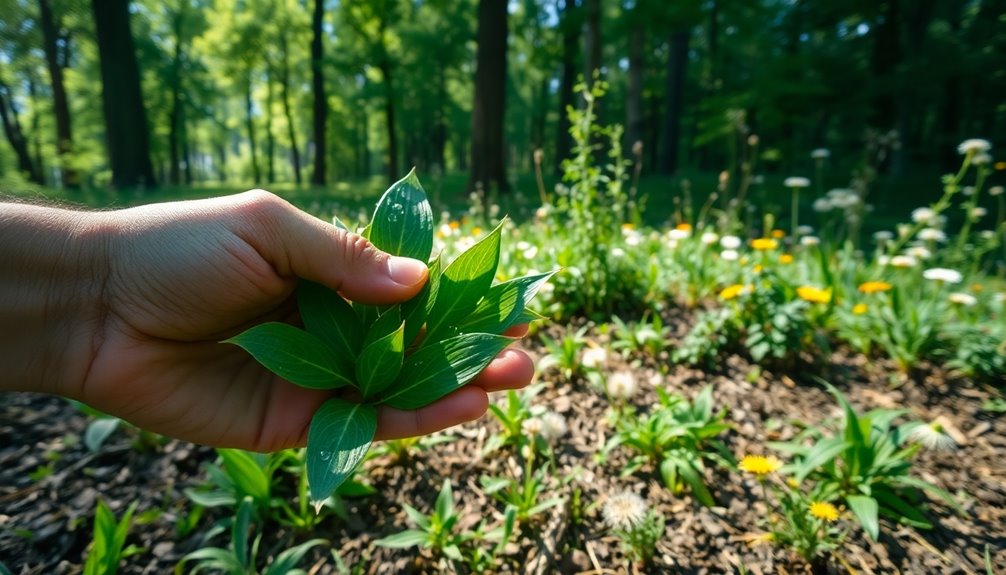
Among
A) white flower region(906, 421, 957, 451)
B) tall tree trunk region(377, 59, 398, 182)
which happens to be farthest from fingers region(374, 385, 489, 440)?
tall tree trunk region(377, 59, 398, 182)

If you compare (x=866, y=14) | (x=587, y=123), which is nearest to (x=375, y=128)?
(x=866, y=14)

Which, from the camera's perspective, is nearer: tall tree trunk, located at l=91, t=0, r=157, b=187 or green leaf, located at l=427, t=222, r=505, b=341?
green leaf, located at l=427, t=222, r=505, b=341

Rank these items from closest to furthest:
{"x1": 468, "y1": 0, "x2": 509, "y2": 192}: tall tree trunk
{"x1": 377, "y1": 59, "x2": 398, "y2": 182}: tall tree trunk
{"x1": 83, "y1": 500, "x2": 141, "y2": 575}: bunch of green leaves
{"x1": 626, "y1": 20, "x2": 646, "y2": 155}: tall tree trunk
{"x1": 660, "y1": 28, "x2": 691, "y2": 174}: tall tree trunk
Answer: {"x1": 83, "y1": 500, "x2": 141, "y2": 575}: bunch of green leaves
{"x1": 468, "y1": 0, "x2": 509, "y2": 192}: tall tree trunk
{"x1": 626, "y1": 20, "x2": 646, "y2": 155}: tall tree trunk
{"x1": 660, "y1": 28, "x2": 691, "y2": 174}: tall tree trunk
{"x1": 377, "y1": 59, "x2": 398, "y2": 182}: tall tree trunk

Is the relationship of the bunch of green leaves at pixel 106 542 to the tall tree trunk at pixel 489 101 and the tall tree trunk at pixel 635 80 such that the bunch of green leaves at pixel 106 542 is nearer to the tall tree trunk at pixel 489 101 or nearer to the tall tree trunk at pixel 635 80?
the tall tree trunk at pixel 489 101

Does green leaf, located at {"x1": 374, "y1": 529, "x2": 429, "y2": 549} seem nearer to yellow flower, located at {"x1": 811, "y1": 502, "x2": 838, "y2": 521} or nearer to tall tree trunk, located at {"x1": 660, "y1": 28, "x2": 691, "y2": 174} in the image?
yellow flower, located at {"x1": 811, "y1": 502, "x2": 838, "y2": 521}

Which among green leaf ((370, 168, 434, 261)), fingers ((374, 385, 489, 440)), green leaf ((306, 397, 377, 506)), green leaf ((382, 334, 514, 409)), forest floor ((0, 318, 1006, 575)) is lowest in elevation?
forest floor ((0, 318, 1006, 575))

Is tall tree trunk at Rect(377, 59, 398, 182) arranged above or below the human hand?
above

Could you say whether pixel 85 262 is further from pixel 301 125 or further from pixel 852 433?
pixel 301 125
